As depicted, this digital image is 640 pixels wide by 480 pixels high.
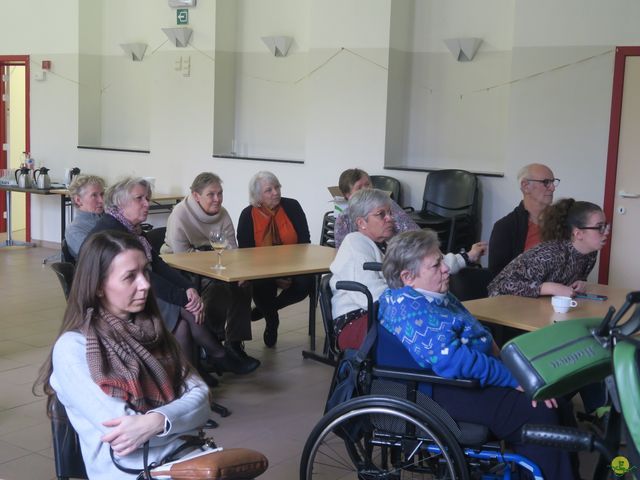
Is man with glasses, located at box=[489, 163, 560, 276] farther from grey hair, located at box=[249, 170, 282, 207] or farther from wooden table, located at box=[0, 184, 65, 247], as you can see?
wooden table, located at box=[0, 184, 65, 247]

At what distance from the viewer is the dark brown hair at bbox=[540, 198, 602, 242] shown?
12.3ft

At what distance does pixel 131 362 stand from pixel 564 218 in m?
2.33

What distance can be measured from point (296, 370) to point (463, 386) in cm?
232

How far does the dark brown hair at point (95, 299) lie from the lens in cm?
219

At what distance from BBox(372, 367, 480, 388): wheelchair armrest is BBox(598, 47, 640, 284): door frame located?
419cm

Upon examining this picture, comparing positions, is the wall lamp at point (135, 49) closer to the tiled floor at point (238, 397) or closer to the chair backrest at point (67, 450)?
the tiled floor at point (238, 397)

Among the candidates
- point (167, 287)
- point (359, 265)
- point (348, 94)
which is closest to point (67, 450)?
point (359, 265)

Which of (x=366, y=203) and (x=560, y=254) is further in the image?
(x=366, y=203)

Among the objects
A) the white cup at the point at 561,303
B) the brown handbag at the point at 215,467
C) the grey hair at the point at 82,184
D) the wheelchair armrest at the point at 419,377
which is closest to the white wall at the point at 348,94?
the grey hair at the point at 82,184

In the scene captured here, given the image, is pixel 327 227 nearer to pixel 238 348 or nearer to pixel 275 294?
pixel 275 294

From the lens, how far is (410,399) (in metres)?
2.73

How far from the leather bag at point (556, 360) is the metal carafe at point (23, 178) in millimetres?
8328

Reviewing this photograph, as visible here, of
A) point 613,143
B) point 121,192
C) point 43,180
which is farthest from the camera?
point 43,180

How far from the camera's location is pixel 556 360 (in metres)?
1.37
